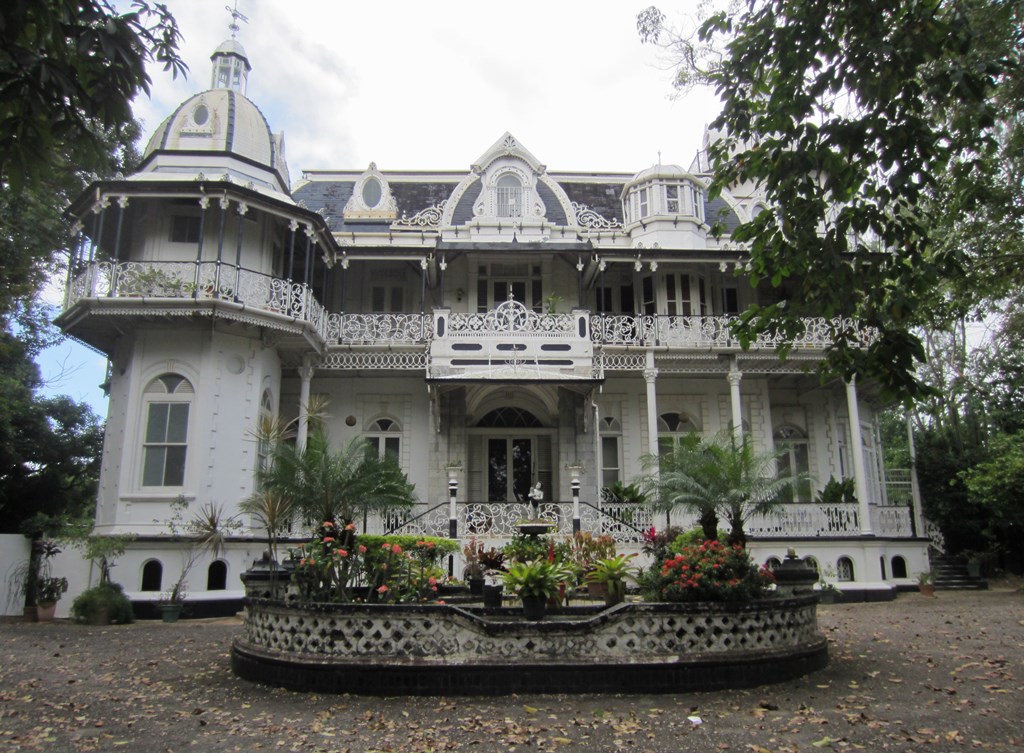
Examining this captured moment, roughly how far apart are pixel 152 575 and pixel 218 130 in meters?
10.8

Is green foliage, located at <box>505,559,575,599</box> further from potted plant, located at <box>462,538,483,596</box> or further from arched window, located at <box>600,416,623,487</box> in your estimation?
arched window, located at <box>600,416,623,487</box>

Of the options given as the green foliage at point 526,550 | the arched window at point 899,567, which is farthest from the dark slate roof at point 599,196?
the green foliage at point 526,550

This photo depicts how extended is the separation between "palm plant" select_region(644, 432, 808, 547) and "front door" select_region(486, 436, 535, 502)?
7721mm

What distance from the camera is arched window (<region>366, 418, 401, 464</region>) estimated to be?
20.9m

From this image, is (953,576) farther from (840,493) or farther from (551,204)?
(551,204)

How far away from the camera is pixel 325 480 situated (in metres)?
10.2

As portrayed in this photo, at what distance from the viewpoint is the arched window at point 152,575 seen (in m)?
15.6

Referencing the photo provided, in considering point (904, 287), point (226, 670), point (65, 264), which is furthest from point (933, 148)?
point (65, 264)

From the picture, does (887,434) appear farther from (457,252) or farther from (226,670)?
(226,670)

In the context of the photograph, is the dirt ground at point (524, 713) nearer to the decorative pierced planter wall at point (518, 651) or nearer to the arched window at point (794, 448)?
the decorative pierced planter wall at point (518, 651)

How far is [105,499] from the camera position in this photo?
1641cm

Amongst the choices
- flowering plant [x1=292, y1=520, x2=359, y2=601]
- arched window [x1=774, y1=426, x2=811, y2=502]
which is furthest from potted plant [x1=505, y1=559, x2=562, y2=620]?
arched window [x1=774, y1=426, x2=811, y2=502]

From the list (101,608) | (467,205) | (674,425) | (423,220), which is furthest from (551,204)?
(101,608)

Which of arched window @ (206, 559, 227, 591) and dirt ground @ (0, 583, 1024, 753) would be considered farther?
arched window @ (206, 559, 227, 591)
